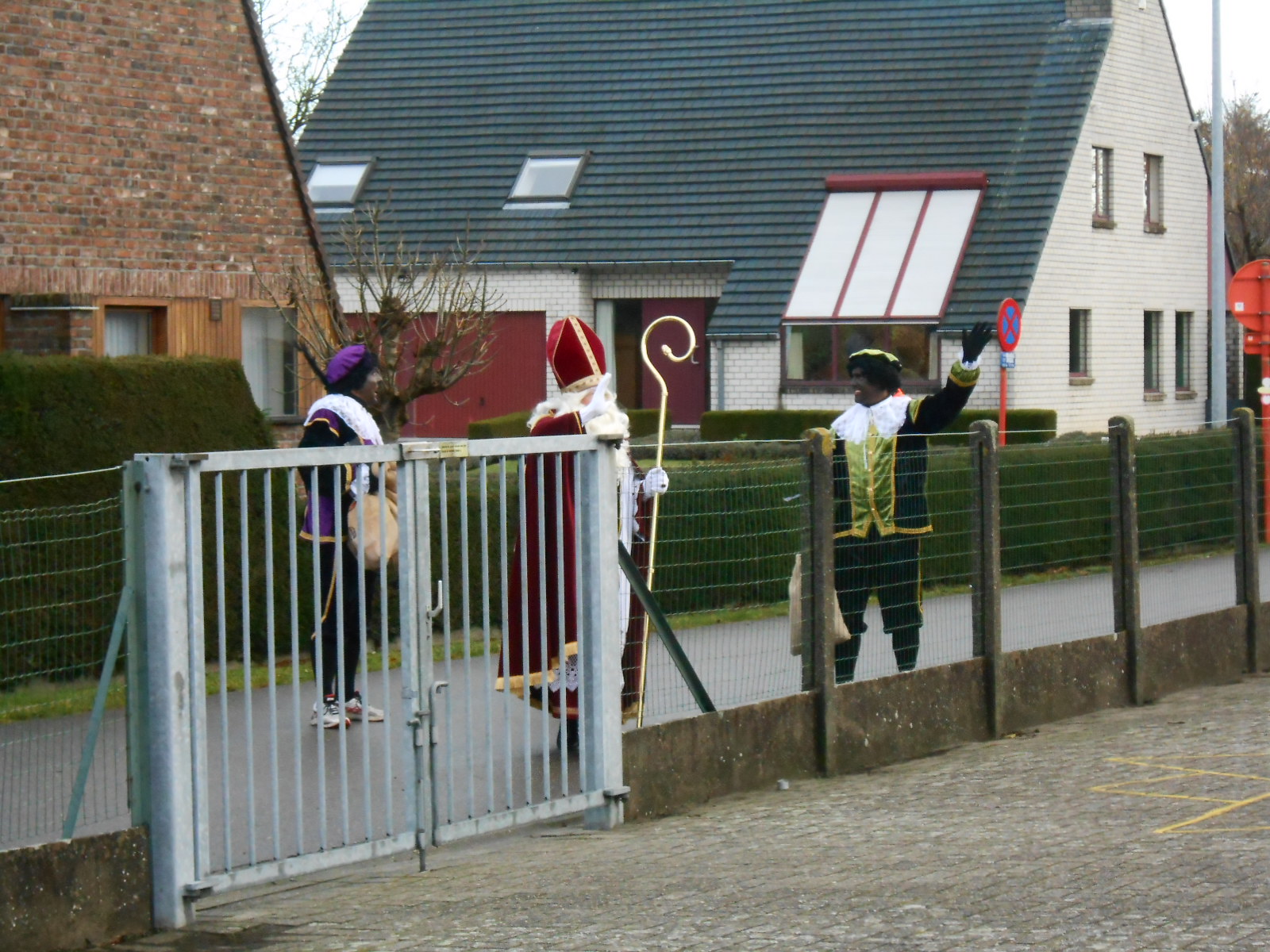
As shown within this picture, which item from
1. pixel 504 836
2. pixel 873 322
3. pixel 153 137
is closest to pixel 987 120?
pixel 873 322

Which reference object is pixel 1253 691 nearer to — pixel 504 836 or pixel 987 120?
pixel 504 836

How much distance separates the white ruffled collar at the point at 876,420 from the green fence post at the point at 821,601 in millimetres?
830

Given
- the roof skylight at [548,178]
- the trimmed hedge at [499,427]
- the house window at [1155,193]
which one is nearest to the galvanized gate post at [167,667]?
the trimmed hedge at [499,427]

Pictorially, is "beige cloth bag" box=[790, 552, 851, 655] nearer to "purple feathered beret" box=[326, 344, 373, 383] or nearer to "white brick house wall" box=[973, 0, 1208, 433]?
"purple feathered beret" box=[326, 344, 373, 383]

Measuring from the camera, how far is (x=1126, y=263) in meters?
34.3

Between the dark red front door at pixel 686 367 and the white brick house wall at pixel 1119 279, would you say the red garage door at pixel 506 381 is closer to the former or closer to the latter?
the dark red front door at pixel 686 367

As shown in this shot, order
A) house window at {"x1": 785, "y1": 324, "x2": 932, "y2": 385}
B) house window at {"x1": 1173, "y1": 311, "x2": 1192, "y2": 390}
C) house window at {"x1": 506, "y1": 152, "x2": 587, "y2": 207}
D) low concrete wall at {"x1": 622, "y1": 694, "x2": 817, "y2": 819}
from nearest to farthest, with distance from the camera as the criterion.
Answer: low concrete wall at {"x1": 622, "y1": 694, "x2": 817, "y2": 819} → house window at {"x1": 785, "y1": 324, "x2": 932, "y2": 385} → house window at {"x1": 506, "y1": 152, "x2": 587, "y2": 207} → house window at {"x1": 1173, "y1": 311, "x2": 1192, "y2": 390}

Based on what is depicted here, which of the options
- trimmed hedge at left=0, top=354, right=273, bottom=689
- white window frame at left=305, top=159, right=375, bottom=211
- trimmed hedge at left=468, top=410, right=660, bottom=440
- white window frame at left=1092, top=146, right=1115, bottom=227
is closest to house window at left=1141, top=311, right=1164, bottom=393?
white window frame at left=1092, top=146, right=1115, bottom=227

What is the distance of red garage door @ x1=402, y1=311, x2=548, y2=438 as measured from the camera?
34000 mm

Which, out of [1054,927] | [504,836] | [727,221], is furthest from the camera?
[727,221]

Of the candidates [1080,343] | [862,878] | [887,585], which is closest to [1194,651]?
[887,585]

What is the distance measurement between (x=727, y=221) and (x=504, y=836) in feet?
84.6

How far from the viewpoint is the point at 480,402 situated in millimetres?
34594

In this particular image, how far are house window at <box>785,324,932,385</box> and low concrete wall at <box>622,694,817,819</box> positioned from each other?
74.3 ft
